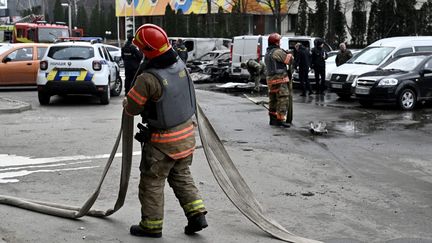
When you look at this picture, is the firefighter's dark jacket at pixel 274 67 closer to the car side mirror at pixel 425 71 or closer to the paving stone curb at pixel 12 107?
the car side mirror at pixel 425 71

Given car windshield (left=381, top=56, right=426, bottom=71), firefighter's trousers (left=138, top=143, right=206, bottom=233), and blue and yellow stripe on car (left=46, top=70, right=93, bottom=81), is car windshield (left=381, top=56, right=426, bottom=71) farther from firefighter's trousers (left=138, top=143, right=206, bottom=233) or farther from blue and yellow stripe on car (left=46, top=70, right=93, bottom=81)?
firefighter's trousers (left=138, top=143, right=206, bottom=233)

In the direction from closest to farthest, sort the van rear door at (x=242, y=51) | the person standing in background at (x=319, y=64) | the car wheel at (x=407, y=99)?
the car wheel at (x=407, y=99) → the person standing in background at (x=319, y=64) → the van rear door at (x=242, y=51)

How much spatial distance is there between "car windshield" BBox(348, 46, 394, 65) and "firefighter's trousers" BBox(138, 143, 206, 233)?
1495 centimetres

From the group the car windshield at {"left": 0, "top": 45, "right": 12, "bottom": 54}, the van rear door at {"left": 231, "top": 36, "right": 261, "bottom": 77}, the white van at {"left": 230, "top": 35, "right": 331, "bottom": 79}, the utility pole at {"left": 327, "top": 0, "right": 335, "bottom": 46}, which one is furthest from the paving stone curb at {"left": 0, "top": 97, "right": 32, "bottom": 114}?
the utility pole at {"left": 327, "top": 0, "right": 335, "bottom": 46}

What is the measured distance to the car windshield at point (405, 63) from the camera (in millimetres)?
17312

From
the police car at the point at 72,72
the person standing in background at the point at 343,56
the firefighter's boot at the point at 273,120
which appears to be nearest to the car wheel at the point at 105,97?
the police car at the point at 72,72

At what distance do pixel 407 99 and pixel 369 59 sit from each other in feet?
11.9

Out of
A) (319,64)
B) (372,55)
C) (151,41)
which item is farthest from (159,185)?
(319,64)

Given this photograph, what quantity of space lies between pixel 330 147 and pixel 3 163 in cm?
524

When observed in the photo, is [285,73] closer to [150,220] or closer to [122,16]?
[150,220]

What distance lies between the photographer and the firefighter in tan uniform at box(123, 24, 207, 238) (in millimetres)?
5438

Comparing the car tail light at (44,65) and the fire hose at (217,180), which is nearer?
the fire hose at (217,180)

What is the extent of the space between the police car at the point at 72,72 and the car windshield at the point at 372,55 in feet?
26.3

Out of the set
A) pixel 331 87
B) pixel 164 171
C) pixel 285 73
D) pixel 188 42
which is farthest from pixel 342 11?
pixel 164 171
